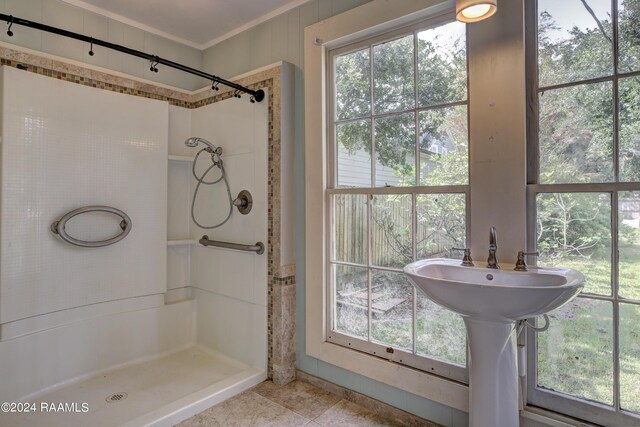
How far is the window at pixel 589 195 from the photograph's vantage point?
1242mm

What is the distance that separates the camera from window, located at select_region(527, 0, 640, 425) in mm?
1242

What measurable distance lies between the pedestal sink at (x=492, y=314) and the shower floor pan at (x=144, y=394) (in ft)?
4.31

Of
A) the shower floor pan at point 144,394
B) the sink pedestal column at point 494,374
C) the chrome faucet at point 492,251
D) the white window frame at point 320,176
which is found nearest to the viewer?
the sink pedestal column at point 494,374

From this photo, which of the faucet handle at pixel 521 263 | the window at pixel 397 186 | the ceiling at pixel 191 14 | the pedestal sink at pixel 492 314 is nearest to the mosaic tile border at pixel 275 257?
the window at pixel 397 186

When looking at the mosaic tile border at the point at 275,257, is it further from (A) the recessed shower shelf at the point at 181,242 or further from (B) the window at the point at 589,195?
(B) the window at the point at 589,195

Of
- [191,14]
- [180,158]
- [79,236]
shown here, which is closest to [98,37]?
[191,14]

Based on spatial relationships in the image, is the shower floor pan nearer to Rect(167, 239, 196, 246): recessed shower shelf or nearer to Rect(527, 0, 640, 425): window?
Rect(167, 239, 196, 246): recessed shower shelf

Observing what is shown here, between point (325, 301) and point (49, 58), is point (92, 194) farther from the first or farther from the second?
point (325, 301)

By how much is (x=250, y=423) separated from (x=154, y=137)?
6.07 feet

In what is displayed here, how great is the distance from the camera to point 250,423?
5.53 ft

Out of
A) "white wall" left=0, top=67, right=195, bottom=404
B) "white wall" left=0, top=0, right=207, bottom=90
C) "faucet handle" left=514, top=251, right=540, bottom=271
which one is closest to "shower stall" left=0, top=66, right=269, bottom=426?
"white wall" left=0, top=67, right=195, bottom=404

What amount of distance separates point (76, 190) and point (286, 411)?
1728mm

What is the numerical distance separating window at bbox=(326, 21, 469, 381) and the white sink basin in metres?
0.28

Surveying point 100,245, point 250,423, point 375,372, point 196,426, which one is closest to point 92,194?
point 100,245
